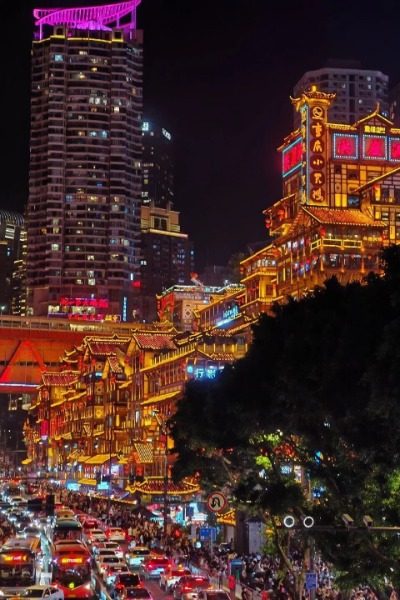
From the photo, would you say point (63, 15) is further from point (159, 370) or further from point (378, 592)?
point (378, 592)

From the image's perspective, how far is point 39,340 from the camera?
401ft

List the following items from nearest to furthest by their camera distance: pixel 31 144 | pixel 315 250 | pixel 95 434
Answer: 1. pixel 315 250
2. pixel 95 434
3. pixel 31 144

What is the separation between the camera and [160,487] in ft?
233

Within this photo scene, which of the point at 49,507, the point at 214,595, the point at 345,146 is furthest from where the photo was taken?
the point at 345,146

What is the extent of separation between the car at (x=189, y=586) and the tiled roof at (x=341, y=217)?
41361 mm

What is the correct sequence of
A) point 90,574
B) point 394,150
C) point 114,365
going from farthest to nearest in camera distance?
1. point 114,365
2. point 394,150
3. point 90,574

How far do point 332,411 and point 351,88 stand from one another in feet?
583

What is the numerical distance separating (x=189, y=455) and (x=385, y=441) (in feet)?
40.5

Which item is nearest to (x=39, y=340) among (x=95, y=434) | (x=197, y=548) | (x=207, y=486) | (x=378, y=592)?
(x=95, y=434)

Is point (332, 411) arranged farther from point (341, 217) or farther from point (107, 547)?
point (341, 217)

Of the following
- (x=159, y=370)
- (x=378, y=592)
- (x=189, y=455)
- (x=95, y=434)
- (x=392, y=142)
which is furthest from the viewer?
(x=95, y=434)

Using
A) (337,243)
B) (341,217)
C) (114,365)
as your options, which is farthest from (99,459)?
(341,217)

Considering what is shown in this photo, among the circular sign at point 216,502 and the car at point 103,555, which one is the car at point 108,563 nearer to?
the car at point 103,555

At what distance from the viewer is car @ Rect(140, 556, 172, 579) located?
4359 centimetres
